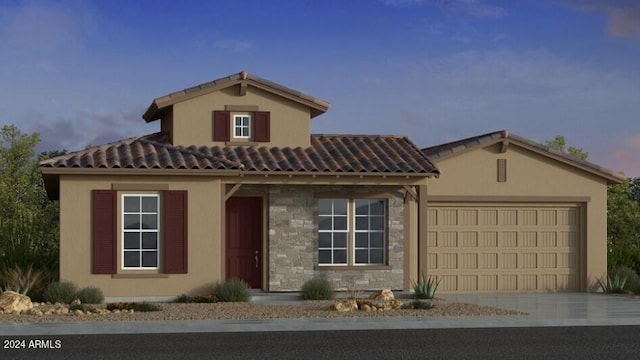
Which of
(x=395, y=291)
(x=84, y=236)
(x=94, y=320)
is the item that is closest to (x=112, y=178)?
(x=84, y=236)

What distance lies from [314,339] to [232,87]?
33.0 feet

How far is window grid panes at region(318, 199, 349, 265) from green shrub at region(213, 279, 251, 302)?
2653mm

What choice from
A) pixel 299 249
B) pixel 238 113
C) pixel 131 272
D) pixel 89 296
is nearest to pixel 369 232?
pixel 299 249

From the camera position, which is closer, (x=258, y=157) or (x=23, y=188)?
(x=258, y=157)

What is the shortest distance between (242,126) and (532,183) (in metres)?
7.64

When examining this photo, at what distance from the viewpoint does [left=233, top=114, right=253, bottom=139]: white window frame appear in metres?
24.2

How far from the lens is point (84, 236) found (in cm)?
2162

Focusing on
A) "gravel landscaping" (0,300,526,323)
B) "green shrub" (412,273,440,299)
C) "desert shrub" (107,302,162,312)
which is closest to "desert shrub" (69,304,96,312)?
"gravel landscaping" (0,300,526,323)

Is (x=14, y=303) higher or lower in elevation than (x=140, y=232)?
lower

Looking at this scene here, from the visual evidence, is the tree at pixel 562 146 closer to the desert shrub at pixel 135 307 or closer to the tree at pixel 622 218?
the tree at pixel 622 218

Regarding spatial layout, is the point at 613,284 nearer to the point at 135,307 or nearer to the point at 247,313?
the point at 247,313

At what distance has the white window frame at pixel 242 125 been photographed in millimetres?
24250

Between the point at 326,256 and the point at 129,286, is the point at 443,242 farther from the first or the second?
the point at 129,286

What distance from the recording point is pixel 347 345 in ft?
48.7
